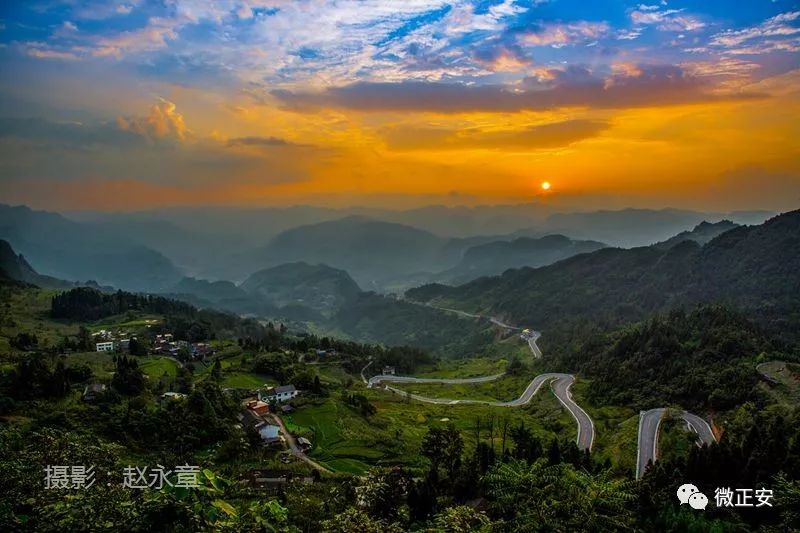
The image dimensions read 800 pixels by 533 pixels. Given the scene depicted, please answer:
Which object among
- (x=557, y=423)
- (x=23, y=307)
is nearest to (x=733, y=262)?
(x=557, y=423)

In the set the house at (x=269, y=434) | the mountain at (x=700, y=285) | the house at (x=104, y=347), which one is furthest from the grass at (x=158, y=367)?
the mountain at (x=700, y=285)

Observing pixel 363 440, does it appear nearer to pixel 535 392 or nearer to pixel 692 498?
pixel 692 498

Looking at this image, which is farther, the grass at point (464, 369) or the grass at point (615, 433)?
the grass at point (464, 369)

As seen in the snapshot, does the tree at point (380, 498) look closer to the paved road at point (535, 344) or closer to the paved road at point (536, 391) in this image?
the paved road at point (536, 391)

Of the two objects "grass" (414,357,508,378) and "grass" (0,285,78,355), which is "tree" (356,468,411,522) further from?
"grass" (414,357,508,378)

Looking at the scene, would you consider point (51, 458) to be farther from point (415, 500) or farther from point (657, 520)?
point (657, 520)

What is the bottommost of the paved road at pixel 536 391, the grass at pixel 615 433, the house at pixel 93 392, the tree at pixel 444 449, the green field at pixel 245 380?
the paved road at pixel 536 391

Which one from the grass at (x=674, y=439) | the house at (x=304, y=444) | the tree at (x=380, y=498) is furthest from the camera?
the grass at (x=674, y=439)
